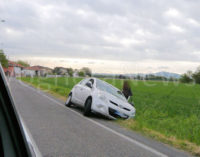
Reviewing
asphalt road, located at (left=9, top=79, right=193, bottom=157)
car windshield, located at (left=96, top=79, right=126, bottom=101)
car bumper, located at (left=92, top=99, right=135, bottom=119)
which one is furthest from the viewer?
car windshield, located at (left=96, top=79, right=126, bottom=101)

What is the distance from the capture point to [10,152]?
162cm

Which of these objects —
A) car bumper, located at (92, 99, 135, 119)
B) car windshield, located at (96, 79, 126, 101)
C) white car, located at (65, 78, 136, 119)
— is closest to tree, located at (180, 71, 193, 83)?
car windshield, located at (96, 79, 126, 101)

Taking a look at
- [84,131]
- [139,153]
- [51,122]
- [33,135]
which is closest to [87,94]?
[51,122]

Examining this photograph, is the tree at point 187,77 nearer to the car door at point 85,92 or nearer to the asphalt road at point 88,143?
the car door at point 85,92

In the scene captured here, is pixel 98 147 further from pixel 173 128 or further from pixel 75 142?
pixel 173 128

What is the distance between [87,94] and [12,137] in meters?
9.47

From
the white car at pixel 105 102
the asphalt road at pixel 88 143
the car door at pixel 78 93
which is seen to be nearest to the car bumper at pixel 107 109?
the white car at pixel 105 102

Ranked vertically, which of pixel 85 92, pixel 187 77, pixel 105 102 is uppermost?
pixel 85 92

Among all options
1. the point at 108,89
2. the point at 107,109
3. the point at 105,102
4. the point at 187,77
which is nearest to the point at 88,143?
the point at 107,109

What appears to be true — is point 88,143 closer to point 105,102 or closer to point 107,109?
point 107,109

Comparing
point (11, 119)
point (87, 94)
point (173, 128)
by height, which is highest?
point (11, 119)

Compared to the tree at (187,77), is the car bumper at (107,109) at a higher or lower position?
higher

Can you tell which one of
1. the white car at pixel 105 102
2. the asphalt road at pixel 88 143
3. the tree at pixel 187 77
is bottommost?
the tree at pixel 187 77

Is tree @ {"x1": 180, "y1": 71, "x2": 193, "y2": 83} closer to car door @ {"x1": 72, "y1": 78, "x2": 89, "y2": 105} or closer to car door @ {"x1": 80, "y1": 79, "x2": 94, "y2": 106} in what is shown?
car door @ {"x1": 72, "y1": 78, "x2": 89, "y2": 105}
